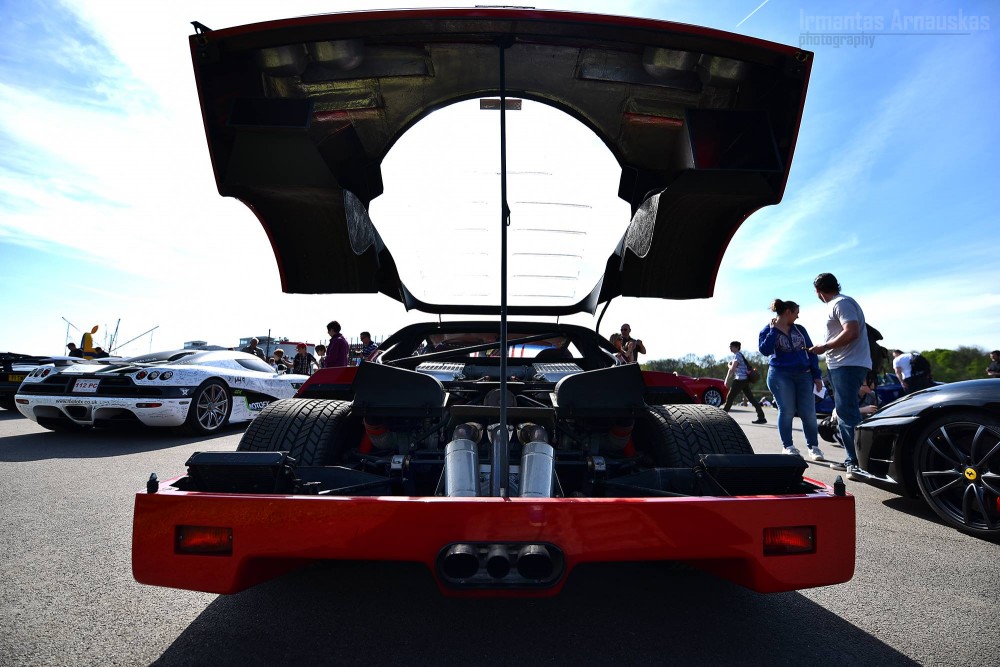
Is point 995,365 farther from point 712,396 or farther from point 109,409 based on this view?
point 109,409

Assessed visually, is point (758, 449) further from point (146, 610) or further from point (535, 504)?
point (146, 610)

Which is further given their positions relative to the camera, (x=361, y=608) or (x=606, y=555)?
(x=361, y=608)

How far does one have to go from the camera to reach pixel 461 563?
1340mm

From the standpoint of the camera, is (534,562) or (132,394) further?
(132,394)

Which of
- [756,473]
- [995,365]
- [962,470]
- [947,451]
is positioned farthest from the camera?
[995,365]

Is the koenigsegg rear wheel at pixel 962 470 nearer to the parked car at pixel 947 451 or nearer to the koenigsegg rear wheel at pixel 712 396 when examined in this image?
the parked car at pixel 947 451

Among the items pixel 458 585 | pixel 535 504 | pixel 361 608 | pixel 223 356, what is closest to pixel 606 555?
pixel 535 504

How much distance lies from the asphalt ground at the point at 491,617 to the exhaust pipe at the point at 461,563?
33 centimetres

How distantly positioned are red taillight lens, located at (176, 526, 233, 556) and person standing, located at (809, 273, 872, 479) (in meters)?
4.30

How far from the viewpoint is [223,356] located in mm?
7094

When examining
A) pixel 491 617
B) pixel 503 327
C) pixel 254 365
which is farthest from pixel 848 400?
pixel 254 365

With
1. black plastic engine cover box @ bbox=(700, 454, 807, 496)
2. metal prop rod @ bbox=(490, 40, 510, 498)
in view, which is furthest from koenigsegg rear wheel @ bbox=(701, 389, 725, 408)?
metal prop rod @ bbox=(490, 40, 510, 498)

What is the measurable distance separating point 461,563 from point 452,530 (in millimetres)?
98

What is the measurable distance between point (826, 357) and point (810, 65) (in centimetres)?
316
